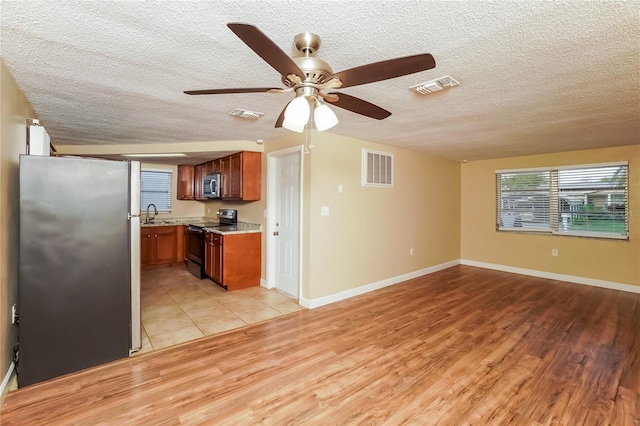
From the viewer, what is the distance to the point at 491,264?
239 inches

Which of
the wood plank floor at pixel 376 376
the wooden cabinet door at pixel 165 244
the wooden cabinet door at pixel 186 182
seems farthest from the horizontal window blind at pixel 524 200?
the wooden cabinet door at pixel 165 244

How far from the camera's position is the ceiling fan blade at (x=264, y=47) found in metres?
1.06

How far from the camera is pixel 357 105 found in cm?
184

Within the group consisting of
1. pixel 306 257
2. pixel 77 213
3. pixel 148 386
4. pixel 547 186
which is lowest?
pixel 148 386

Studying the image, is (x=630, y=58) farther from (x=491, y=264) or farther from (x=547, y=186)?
(x=491, y=264)

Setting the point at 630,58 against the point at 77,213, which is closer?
the point at 630,58

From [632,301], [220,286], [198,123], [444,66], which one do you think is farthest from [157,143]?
[632,301]

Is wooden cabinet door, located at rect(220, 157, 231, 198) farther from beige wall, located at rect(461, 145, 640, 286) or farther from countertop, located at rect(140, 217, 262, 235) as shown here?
beige wall, located at rect(461, 145, 640, 286)

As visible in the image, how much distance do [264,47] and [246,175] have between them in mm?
3540

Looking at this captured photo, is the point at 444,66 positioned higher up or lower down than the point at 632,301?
higher up

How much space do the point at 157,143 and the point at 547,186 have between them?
22.5ft

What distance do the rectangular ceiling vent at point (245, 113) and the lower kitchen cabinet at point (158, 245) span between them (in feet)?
12.9

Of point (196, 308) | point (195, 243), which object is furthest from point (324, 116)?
point (195, 243)

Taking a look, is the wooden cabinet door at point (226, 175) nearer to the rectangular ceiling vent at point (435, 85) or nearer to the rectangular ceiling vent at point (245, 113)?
the rectangular ceiling vent at point (245, 113)
